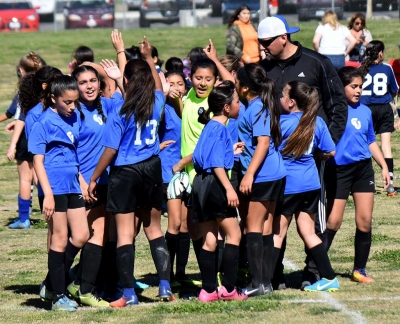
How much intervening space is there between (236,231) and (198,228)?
2.49 feet

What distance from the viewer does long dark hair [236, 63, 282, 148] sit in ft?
22.7

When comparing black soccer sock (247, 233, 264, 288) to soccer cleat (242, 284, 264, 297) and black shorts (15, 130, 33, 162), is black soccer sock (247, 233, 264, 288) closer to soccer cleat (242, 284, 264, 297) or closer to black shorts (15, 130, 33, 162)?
soccer cleat (242, 284, 264, 297)

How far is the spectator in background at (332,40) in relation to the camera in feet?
56.6

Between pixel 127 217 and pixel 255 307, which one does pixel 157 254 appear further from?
pixel 255 307

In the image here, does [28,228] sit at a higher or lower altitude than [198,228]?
lower

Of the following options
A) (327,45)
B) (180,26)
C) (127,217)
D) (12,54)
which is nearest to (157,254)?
(127,217)

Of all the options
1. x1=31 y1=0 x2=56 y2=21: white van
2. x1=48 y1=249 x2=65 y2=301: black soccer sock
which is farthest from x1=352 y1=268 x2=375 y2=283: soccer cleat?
x1=31 y1=0 x2=56 y2=21: white van

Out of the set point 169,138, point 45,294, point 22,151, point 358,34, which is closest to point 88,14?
point 358,34

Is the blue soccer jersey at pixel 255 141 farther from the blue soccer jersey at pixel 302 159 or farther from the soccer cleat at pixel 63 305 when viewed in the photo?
the soccer cleat at pixel 63 305

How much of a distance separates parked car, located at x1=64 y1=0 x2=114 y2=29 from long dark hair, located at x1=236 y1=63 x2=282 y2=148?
23873mm

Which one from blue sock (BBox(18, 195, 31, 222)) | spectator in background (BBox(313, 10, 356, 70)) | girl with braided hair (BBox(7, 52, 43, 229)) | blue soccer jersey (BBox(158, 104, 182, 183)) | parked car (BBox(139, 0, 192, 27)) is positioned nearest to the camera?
blue soccer jersey (BBox(158, 104, 182, 183))

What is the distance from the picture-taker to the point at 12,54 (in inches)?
1085

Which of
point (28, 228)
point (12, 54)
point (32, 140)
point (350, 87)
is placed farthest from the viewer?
point (12, 54)

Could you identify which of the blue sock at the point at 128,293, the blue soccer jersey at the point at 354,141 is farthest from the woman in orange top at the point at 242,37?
the blue sock at the point at 128,293
